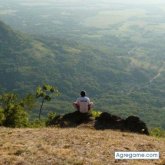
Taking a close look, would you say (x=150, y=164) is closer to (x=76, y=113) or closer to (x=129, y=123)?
(x=129, y=123)

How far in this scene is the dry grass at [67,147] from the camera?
25828mm

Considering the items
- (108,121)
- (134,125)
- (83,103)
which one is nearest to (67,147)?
(108,121)

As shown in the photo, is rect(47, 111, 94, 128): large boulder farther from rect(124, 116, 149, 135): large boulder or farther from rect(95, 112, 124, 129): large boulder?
rect(124, 116, 149, 135): large boulder

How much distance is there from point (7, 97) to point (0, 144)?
89836 millimetres

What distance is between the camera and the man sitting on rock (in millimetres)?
42659

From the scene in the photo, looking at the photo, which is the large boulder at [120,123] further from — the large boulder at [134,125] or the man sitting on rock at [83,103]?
the man sitting on rock at [83,103]

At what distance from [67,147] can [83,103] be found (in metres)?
13.6

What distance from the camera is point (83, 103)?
42.8 metres

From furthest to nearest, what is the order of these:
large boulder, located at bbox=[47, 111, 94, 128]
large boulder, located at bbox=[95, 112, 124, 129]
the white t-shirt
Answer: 1. the white t-shirt
2. large boulder, located at bbox=[47, 111, 94, 128]
3. large boulder, located at bbox=[95, 112, 124, 129]

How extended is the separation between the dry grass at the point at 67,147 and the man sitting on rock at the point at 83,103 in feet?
21.1

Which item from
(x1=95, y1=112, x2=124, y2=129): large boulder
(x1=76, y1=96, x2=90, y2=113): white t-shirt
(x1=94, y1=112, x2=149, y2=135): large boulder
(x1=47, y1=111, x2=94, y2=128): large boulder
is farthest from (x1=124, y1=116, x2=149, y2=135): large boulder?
(x1=76, y1=96, x2=90, y2=113): white t-shirt

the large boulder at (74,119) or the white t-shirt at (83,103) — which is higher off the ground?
the white t-shirt at (83,103)

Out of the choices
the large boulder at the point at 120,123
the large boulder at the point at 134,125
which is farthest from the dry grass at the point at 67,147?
the large boulder at the point at 134,125

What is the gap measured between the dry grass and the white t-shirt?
20.9 ft
